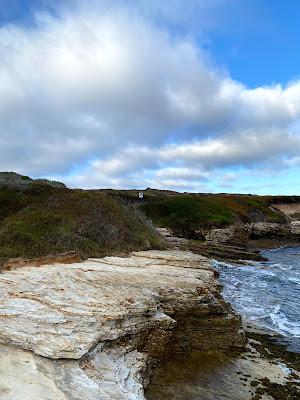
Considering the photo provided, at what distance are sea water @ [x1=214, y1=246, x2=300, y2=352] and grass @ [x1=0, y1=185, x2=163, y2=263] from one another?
25.7ft

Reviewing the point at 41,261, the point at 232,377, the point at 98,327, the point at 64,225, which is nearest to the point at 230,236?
the point at 64,225

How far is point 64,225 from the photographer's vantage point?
31656mm

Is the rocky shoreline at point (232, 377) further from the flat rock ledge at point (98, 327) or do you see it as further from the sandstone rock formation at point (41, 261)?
the sandstone rock formation at point (41, 261)

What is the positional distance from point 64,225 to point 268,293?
52.5ft

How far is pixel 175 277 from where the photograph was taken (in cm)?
2105

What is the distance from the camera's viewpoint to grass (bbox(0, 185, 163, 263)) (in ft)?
87.2

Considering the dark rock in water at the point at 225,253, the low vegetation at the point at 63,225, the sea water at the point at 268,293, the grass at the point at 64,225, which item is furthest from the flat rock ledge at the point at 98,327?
A: the dark rock in water at the point at 225,253

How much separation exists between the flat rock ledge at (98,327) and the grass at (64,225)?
590 cm

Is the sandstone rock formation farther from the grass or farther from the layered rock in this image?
the layered rock

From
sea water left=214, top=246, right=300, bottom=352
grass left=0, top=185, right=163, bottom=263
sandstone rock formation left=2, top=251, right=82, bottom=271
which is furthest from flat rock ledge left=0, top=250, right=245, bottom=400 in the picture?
grass left=0, top=185, right=163, bottom=263

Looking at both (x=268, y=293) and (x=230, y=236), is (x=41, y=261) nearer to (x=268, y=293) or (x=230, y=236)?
(x=268, y=293)

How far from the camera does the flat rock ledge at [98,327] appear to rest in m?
11.0

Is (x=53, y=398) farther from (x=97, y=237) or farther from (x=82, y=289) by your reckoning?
(x=97, y=237)

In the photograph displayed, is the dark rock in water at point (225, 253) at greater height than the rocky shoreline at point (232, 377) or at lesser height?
greater
